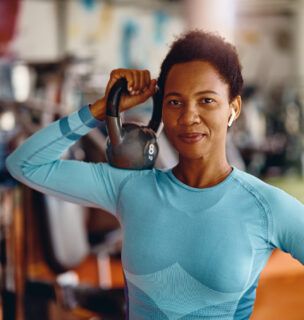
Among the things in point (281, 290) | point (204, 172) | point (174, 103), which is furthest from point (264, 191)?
point (281, 290)

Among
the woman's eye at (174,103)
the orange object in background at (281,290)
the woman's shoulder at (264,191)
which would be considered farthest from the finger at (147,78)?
the orange object in background at (281,290)

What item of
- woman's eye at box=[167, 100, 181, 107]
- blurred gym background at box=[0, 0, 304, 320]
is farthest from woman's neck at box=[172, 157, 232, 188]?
blurred gym background at box=[0, 0, 304, 320]

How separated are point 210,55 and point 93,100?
3305 millimetres

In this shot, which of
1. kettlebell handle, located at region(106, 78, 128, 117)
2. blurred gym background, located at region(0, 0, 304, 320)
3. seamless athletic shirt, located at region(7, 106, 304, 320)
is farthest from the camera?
blurred gym background, located at region(0, 0, 304, 320)

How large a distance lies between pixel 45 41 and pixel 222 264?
646 cm

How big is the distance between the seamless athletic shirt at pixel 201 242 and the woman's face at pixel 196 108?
0.28ft

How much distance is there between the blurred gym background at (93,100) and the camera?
238cm

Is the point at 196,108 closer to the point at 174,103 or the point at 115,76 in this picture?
the point at 174,103

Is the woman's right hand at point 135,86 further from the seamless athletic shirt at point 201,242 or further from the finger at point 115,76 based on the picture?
the seamless athletic shirt at point 201,242

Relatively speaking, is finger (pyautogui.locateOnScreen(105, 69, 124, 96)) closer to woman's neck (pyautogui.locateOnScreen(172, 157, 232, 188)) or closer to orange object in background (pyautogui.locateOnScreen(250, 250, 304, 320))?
woman's neck (pyautogui.locateOnScreen(172, 157, 232, 188))

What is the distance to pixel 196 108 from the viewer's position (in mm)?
1000

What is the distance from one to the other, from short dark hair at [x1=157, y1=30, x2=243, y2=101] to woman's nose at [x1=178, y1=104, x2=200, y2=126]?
9 centimetres

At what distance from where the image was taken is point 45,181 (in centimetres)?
115

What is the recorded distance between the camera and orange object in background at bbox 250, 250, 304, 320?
245 cm
